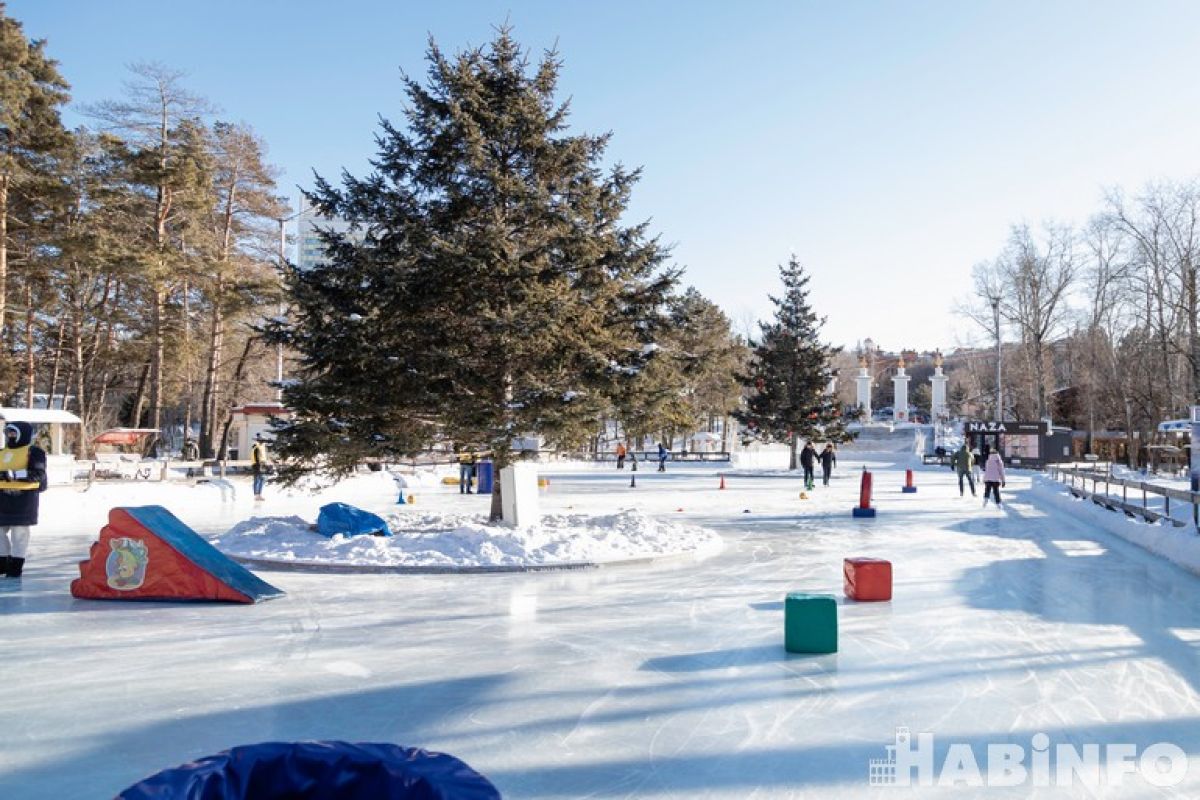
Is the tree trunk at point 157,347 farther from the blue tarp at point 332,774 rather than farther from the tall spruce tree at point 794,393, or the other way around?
the blue tarp at point 332,774

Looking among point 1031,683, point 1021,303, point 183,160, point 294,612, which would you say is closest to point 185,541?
point 294,612

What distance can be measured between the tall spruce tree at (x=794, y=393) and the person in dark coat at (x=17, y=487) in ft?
125

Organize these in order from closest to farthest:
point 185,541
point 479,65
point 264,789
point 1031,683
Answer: point 264,789, point 1031,683, point 185,541, point 479,65

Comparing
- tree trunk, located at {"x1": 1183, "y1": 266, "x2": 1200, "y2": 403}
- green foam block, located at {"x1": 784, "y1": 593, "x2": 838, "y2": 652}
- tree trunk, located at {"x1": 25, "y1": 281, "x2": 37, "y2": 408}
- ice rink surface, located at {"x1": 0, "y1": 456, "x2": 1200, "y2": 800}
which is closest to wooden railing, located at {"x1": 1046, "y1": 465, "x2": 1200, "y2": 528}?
ice rink surface, located at {"x1": 0, "y1": 456, "x2": 1200, "y2": 800}

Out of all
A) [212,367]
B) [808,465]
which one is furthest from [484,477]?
[212,367]

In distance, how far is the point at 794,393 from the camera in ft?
151

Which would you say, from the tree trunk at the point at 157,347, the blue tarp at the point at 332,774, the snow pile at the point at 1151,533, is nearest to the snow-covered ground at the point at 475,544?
the snow pile at the point at 1151,533

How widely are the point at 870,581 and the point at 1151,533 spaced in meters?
7.85

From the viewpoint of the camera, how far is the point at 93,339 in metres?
38.9

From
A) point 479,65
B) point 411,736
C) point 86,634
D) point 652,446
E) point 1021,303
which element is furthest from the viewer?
point 652,446

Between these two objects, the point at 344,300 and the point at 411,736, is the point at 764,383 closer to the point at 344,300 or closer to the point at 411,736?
the point at 344,300

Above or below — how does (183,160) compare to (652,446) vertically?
above

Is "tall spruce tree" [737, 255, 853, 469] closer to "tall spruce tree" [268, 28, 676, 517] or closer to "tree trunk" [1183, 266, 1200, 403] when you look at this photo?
"tree trunk" [1183, 266, 1200, 403]

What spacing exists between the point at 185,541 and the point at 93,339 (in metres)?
34.5
